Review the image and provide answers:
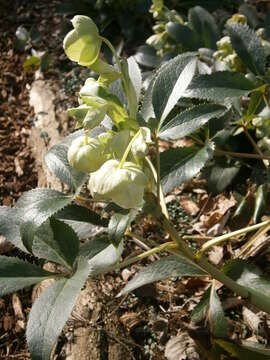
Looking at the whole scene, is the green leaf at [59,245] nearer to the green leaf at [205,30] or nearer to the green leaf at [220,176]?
the green leaf at [220,176]

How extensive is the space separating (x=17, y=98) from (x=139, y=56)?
0.71m

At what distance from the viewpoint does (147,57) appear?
1979mm

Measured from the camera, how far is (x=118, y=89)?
3.55 feet

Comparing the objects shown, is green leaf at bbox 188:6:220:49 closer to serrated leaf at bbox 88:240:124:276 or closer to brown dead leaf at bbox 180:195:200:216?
brown dead leaf at bbox 180:195:200:216

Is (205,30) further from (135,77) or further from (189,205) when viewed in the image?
(135,77)

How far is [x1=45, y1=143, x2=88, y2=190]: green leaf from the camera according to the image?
3.40 feet

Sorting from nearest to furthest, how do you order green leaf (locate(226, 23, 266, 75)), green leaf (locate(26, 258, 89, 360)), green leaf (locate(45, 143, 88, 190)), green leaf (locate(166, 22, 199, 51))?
1. green leaf (locate(26, 258, 89, 360))
2. green leaf (locate(45, 143, 88, 190))
3. green leaf (locate(226, 23, 266, 75))
4. green leaf (locate(166, 22, 199, 51))

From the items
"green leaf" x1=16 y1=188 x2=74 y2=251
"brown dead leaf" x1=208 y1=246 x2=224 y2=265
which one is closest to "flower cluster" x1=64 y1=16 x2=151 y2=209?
"green leaf" x1=16 y1=188 x2=74 y2=251

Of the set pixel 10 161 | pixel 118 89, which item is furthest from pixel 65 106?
pixel 118 89

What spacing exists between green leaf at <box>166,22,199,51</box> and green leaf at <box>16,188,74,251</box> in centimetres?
101

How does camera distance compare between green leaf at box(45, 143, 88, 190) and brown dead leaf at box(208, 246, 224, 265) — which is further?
brown dead leaf at box(208, 246, 224, 265)

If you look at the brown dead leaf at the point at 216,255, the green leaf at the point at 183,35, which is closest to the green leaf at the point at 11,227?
the brown dead leaf at the point at 216,255

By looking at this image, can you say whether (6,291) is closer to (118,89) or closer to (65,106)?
(118,89)

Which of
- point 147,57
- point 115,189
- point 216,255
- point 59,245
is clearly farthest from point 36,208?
point 147,57
